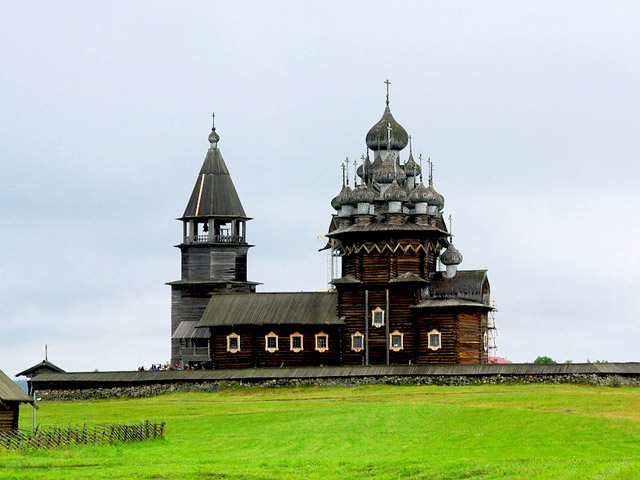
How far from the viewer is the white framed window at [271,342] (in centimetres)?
8312

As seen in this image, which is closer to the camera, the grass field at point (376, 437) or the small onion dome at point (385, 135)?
the grass field at point (376, 437)

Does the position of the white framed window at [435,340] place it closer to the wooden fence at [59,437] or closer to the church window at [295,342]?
the church window at [295,342]

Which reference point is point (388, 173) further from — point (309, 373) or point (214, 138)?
point (214, 138)

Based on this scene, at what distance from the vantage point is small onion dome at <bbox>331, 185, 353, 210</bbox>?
82681 mm

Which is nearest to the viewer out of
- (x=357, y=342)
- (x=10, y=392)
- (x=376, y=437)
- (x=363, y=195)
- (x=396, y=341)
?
(x=376, y=437)

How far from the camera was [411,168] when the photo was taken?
85.9m

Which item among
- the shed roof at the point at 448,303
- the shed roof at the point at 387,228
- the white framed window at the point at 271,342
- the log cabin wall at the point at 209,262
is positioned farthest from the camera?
the log cabin wall at the point at 209,262

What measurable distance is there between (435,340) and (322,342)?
7.42 metres

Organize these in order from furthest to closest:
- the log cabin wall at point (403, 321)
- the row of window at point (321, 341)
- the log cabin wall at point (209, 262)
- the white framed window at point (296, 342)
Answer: the log cabin wall at point (209, 262), the white framed window at point (296, 342), the log cabin wall at point (403, 321), the row of window at point (321, 341)

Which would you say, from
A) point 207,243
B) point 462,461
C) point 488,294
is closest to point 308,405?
point 488,294

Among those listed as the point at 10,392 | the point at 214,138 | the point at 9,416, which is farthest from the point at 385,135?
the point at 9,416

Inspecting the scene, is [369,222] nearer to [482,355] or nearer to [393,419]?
[482,355]

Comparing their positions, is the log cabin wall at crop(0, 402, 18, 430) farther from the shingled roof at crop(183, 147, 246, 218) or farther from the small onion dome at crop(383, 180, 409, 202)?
the shingled roof at crop(183, 147, 246, 218)

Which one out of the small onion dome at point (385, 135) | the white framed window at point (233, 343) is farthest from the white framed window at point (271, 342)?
the small onion dome at point (385, 135)
